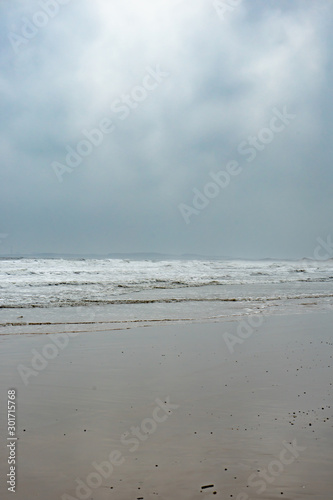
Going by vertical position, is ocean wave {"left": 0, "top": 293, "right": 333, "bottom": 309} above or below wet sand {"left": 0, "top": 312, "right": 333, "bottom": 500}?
above

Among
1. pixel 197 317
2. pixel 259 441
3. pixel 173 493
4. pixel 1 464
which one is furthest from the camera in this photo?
pixel 197 317

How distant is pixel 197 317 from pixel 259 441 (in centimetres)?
880

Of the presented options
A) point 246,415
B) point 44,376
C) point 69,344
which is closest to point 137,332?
point 69,344

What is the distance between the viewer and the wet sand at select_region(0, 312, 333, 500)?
350 cm

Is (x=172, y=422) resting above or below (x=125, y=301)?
below

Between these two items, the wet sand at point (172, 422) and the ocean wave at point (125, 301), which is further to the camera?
the ocean wave at point (125, 301)

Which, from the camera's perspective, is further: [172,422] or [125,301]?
[125,301]

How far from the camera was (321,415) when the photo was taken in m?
4.86

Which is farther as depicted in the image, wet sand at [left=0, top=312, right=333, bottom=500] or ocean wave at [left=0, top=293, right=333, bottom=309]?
ocean wave at [left=0, top=293, right=333, bottom=309]

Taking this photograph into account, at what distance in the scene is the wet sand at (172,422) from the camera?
350 centimetres

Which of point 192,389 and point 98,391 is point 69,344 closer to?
point 98,391

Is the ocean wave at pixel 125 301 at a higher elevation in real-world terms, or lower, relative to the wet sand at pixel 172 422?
higher

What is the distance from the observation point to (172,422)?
4.72m

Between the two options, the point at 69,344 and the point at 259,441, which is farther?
the point at 69,344
